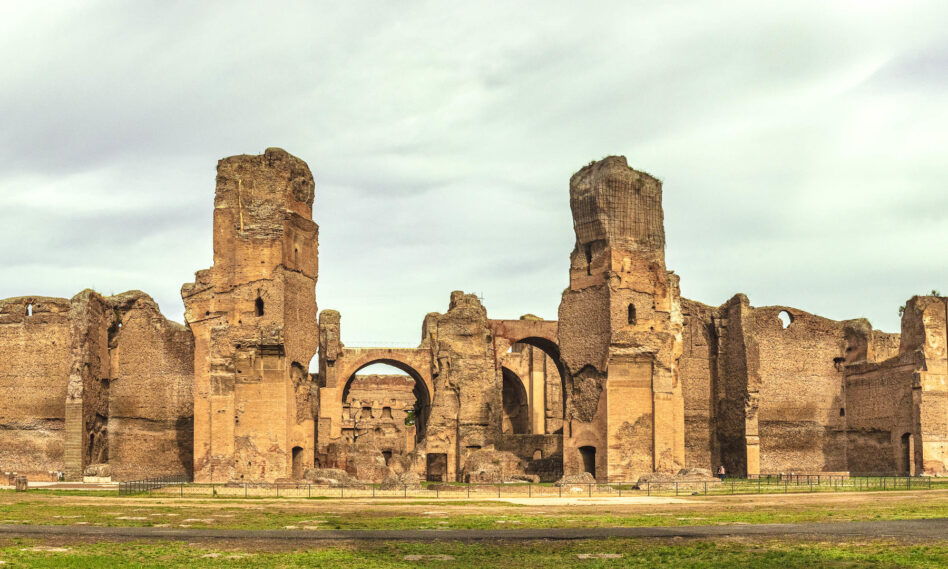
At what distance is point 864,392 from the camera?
4222cm

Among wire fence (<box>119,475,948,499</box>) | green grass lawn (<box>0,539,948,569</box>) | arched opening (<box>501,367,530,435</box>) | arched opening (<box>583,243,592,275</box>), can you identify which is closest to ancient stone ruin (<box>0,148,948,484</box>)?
arched opening (<box>583,243,592,275</box>)

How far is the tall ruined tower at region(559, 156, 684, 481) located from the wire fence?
388 cm

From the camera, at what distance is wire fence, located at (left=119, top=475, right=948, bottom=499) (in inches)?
1086

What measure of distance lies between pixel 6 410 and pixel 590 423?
2169cm

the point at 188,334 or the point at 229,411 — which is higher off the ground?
the point at 188,334

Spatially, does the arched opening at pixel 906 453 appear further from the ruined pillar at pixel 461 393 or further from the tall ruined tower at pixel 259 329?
the tall ruined tower at pixel 259 329

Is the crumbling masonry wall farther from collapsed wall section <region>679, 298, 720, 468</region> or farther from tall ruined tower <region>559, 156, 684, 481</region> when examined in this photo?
collapsed wall section <region>679, 298, 720, 468</region>

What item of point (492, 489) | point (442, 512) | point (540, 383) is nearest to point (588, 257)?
point (492, 489)

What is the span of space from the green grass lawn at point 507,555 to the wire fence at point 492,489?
12044mm

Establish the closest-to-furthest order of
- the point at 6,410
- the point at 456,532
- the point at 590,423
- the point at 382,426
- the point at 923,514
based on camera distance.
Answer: the point at 456,532 → the point at 923,514 → the point at 590,423 → the point at 6,410 → the point at 382,426

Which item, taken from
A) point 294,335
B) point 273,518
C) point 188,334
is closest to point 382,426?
point 188,334

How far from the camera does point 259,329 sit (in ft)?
111

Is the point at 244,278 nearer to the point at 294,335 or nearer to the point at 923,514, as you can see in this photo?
the point at 294,335

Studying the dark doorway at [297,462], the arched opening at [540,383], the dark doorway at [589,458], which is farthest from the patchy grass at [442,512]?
the arched opening at [540,383]
